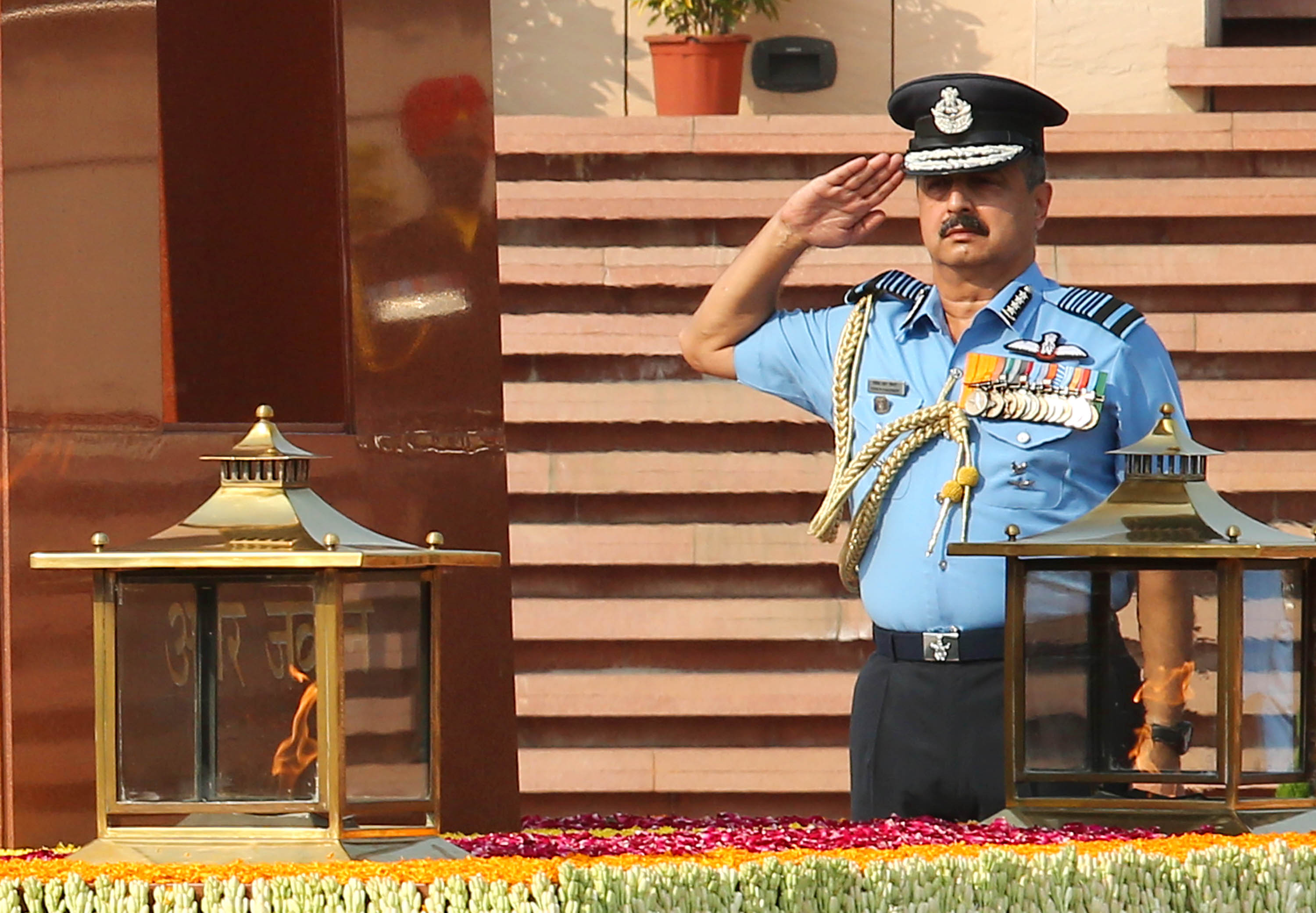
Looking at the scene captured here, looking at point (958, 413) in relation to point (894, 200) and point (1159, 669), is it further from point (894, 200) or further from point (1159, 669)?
point (894, 200)

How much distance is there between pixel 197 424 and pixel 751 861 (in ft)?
4.90

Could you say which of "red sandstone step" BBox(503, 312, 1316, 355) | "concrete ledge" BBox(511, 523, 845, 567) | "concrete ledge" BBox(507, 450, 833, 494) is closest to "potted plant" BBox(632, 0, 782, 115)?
"red sandstone step" BBox(503, 312, 1316, 355)

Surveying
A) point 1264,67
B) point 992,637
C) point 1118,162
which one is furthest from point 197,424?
point 1264,67

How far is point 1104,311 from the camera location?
143 inches

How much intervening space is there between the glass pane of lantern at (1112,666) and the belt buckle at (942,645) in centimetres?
64

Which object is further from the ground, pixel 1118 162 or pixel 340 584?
pixel 1118 162

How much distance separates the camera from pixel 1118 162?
273 inches

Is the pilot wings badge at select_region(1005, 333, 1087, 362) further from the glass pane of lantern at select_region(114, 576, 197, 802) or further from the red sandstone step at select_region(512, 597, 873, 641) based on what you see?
the red sandstone step at select_region(512, 597, 873, 641)

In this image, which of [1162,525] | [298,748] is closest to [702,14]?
[1162,525]

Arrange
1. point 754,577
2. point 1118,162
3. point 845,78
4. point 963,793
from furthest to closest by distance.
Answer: point 845,78, point 1118,162, point 754,577, point 963,793

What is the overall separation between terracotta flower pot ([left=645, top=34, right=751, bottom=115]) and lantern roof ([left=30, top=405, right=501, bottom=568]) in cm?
461

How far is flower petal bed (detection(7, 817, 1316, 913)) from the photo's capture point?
2.54m

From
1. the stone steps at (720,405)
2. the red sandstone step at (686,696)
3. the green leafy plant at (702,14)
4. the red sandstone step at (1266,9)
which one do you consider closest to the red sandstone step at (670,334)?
the stone steps at (720,405)

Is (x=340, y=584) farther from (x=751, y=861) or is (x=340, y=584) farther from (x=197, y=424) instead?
(x=197, y=424)
